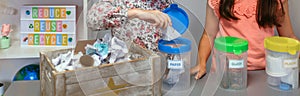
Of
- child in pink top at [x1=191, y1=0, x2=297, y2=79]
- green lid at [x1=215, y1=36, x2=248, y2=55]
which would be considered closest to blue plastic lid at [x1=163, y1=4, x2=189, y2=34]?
green lid at [x1=215, y1=36, x2=248, y2=55]

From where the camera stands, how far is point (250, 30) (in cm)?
129

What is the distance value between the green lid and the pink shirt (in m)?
0.28

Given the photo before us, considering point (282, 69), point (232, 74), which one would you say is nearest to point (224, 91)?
point (232, 74)

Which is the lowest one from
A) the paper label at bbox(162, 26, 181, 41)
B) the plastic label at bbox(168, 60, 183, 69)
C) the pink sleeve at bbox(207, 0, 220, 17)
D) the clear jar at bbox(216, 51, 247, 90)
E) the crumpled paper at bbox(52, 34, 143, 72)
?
the clear jar at bbox(216, 51, 247, 90)

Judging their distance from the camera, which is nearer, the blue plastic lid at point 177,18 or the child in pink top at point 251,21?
the blue plastic lid at point 177,18

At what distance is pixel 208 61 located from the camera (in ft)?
3.96

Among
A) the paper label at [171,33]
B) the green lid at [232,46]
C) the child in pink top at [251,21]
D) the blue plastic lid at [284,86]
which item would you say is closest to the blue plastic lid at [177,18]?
the paper label at [171,33]

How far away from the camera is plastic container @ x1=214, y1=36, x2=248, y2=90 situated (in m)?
0.98

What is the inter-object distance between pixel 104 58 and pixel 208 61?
0.49 metres

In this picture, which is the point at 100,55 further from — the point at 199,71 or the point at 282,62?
the point at 282,62

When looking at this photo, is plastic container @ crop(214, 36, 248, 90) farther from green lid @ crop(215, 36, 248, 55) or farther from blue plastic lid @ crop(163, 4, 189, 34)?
blue plastic lid @ crop(163, 4, 189, 34)

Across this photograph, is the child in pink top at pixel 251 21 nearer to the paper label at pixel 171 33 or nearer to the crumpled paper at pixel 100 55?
the paper label at pixel 171 33

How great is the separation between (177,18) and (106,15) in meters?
0.21

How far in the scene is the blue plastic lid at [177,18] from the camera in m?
0.99
